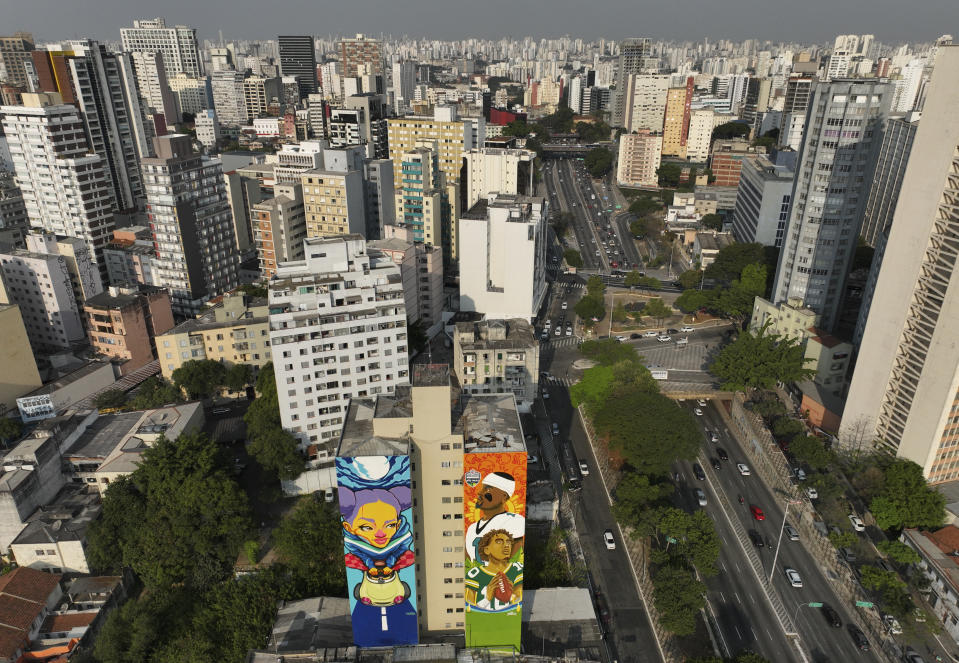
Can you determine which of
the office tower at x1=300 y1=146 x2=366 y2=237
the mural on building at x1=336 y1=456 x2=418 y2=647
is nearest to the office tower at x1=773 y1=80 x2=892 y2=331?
the office tower at x1=300 y1=146 x2=366 y2=237

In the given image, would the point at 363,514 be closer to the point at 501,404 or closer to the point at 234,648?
the point at 501,404

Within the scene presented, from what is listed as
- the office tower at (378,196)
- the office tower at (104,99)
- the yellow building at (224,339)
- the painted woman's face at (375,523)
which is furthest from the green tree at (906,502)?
the office tower at (104,99)

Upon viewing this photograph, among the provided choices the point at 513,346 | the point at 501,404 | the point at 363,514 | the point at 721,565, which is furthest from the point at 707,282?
the point at 363,514

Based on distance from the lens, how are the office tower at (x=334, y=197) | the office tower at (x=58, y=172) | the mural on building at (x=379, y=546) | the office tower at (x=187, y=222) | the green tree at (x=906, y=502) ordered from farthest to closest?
the office tower at (x=334, y=197)
the office tower at (x=58, y=172)
the office tower at (x=187, y=222)
the green tree at (x=906, y=502)
the mural on building at (x=379, y=546)

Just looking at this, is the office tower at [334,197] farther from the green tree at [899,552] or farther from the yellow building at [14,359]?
the green tree at [899,552]

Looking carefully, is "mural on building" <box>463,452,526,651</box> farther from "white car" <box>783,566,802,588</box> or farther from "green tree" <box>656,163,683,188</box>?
"green tree" <box>656,163,683,188</box>

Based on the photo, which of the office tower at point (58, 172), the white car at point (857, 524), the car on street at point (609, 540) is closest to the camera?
the car on street at point (609, 540)
